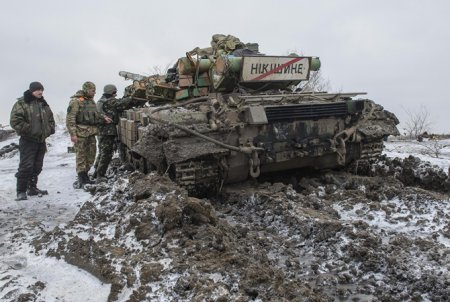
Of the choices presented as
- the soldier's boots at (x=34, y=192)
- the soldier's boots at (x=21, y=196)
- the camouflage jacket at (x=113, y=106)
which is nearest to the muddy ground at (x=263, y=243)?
the soldier's boots at (x=21, y=196)

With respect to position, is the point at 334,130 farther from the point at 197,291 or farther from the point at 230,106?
the point at 197,291

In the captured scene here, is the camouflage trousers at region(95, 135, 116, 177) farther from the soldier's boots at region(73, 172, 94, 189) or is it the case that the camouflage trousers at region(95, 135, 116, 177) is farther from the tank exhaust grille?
the tank exhaust grille

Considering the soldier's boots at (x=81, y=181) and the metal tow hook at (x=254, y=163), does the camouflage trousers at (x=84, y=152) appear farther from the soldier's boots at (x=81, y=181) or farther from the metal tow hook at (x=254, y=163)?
the metal tow hook at (x=254, y=163)

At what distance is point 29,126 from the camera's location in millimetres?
7402

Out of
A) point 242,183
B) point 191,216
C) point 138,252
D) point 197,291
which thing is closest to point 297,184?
point 242,183

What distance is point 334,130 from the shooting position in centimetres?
732

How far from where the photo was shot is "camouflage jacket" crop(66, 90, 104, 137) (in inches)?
326

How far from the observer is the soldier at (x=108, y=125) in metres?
9.13

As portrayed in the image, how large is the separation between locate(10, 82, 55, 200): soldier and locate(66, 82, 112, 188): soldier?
537mm

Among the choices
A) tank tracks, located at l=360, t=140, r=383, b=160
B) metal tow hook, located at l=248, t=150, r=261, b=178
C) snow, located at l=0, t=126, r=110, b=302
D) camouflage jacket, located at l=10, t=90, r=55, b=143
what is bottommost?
snow, located at l=0, t=126, r=110, b=302

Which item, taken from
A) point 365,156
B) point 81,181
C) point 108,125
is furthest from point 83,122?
point 365,156

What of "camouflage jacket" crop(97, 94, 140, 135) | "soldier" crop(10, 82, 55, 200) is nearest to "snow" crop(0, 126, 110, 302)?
"soldier" crop(10, 82, 55, 200)

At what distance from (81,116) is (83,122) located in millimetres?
114

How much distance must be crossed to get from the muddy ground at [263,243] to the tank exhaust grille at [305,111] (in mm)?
973
